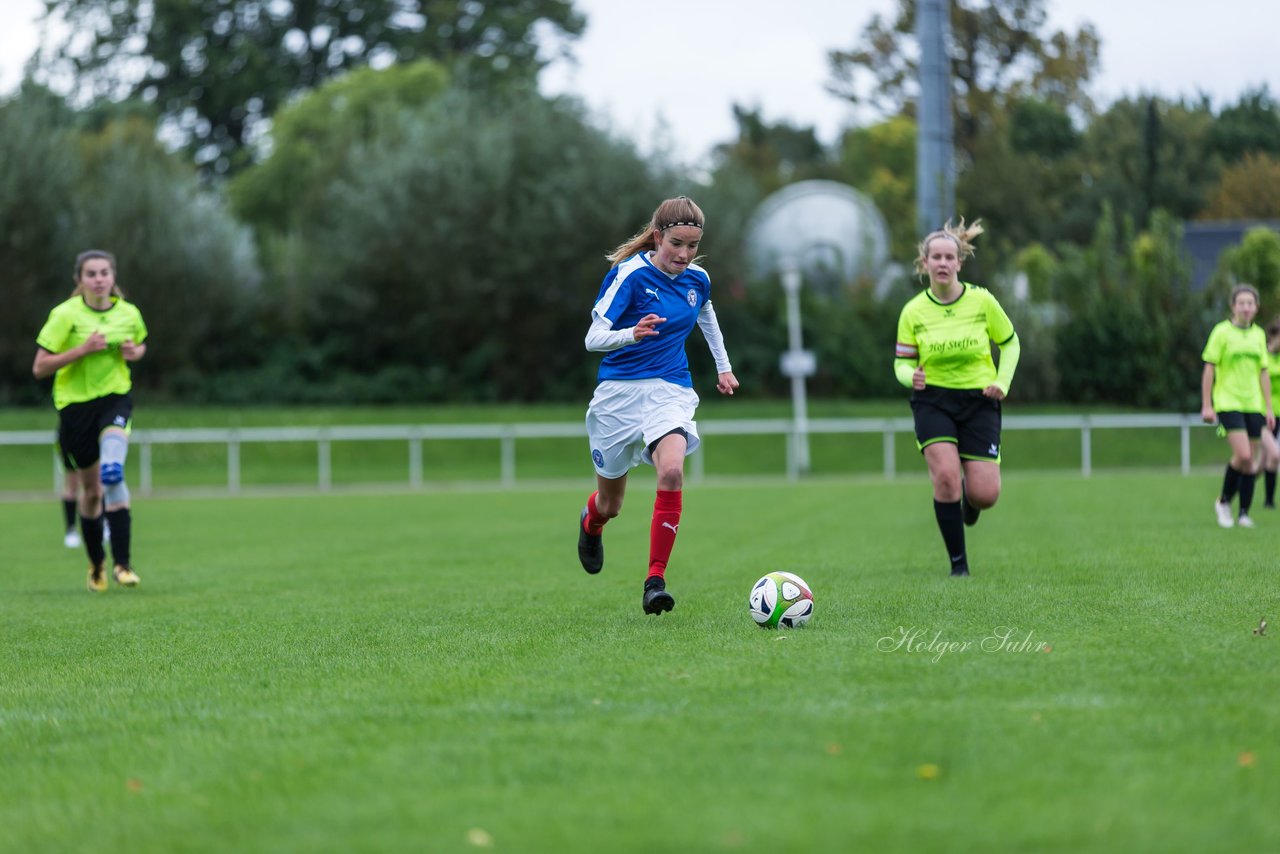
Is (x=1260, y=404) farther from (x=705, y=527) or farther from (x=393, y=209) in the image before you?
(x=393, y=209)

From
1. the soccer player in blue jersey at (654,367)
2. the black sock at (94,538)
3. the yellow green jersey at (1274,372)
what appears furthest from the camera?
the yellow green jersey at (1274,372)

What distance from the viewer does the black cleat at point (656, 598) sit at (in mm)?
7750

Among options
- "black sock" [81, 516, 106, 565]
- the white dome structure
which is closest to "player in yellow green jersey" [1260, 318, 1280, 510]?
"black sock" [81, 516, 106, 565]

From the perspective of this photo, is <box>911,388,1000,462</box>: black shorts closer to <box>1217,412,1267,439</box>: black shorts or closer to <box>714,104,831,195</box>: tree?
<box>1217,412,1267,439</box>: black shorts

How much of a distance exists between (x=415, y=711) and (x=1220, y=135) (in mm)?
54989

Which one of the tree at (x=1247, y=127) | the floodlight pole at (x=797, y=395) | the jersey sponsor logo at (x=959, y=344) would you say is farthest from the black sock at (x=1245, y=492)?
the tree at (x=1247, y=127)

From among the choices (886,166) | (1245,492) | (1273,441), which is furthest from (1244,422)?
(886,166)

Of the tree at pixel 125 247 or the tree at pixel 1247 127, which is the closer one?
the tree at pixel 125 247

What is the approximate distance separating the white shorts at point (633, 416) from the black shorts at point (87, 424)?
3925 mm

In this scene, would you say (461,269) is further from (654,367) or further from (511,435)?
(654,367)

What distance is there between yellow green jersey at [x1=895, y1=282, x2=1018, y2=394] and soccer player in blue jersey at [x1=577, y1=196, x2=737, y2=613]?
1847 millimetres

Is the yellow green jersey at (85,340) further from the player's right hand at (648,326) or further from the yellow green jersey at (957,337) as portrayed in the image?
the yellow green jersey at (957,337)

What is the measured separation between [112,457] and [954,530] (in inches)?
208

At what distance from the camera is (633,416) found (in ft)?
26.8
